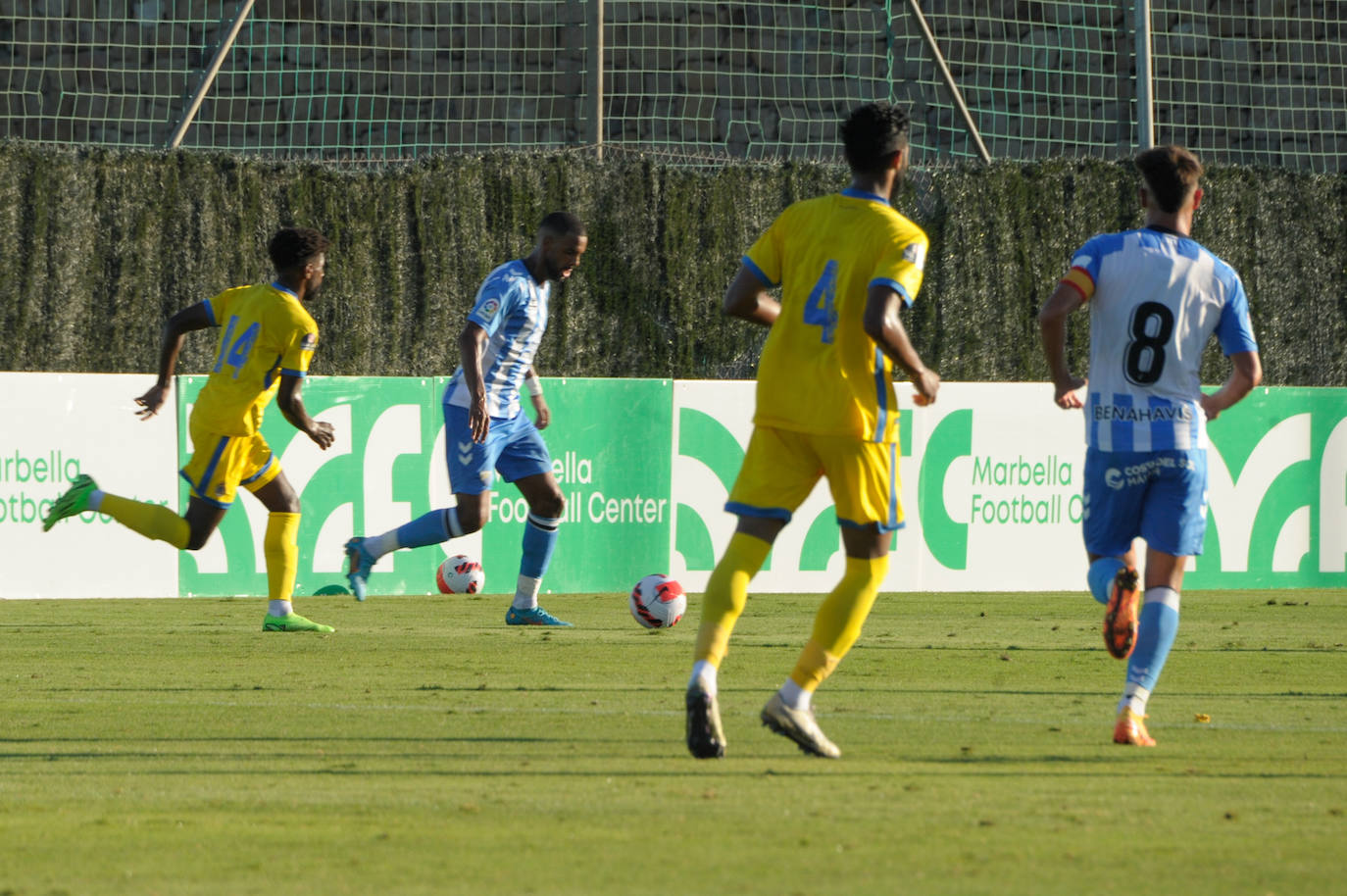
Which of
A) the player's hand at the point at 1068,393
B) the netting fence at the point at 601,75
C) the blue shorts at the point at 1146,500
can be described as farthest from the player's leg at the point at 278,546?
the netting fence at the point at 601,75

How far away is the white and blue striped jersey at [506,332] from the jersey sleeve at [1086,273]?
14.7 ft

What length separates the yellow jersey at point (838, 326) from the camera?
5.70 m

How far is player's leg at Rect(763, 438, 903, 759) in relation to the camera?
18.4ft

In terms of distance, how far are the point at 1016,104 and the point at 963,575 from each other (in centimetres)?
486

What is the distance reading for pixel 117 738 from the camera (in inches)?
241

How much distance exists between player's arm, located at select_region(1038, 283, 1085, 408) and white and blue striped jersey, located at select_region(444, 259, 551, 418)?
4338 millimetres

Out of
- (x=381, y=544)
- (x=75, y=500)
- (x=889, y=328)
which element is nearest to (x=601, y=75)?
(x=381, y=544)

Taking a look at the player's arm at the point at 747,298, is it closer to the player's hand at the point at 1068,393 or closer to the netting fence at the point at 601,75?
the player's hand at the point at 1068,393

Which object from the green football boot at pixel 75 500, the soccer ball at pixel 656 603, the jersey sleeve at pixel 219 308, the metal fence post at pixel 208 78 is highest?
the metal fence post at pixel 208 78

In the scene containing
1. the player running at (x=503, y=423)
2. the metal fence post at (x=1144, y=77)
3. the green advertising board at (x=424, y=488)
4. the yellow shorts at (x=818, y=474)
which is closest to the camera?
A: the yellow shorts at (x=818, y=474)

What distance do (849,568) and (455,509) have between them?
5.01m

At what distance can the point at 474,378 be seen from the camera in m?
9.88

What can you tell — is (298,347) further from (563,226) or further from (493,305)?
(563,226)

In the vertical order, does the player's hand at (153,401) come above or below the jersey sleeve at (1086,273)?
below
